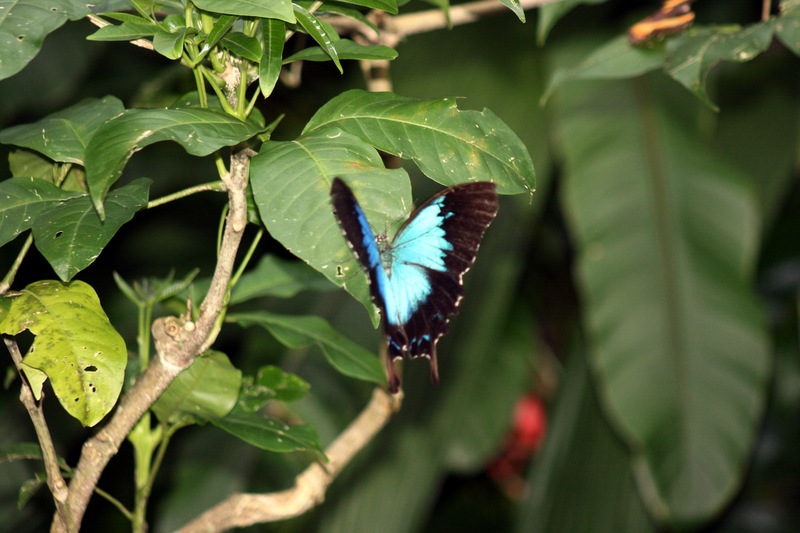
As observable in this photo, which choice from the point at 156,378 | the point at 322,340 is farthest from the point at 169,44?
the point at 322,340

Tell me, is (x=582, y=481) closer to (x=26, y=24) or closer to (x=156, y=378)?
(x=156, y=378)

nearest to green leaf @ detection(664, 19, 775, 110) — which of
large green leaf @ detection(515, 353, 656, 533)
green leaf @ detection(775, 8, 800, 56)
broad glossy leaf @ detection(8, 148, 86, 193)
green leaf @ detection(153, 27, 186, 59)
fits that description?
green leaf @ detection(775, 8, 800, 56)

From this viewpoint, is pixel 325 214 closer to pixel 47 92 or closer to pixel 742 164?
pixel 47 92

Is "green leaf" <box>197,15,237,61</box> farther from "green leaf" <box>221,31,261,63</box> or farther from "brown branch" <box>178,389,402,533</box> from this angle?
"brown branch" <box>178,389,402,533</box>

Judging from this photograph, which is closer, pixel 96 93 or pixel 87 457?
pixel 87 457

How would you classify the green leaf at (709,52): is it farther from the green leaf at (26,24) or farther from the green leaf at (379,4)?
the green leaf at (26,24)

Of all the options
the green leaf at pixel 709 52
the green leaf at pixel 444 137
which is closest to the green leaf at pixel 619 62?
the green leaf at pixel 709 52

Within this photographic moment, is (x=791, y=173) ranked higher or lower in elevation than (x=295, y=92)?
lower

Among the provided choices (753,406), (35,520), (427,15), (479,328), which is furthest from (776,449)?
(35,520)
